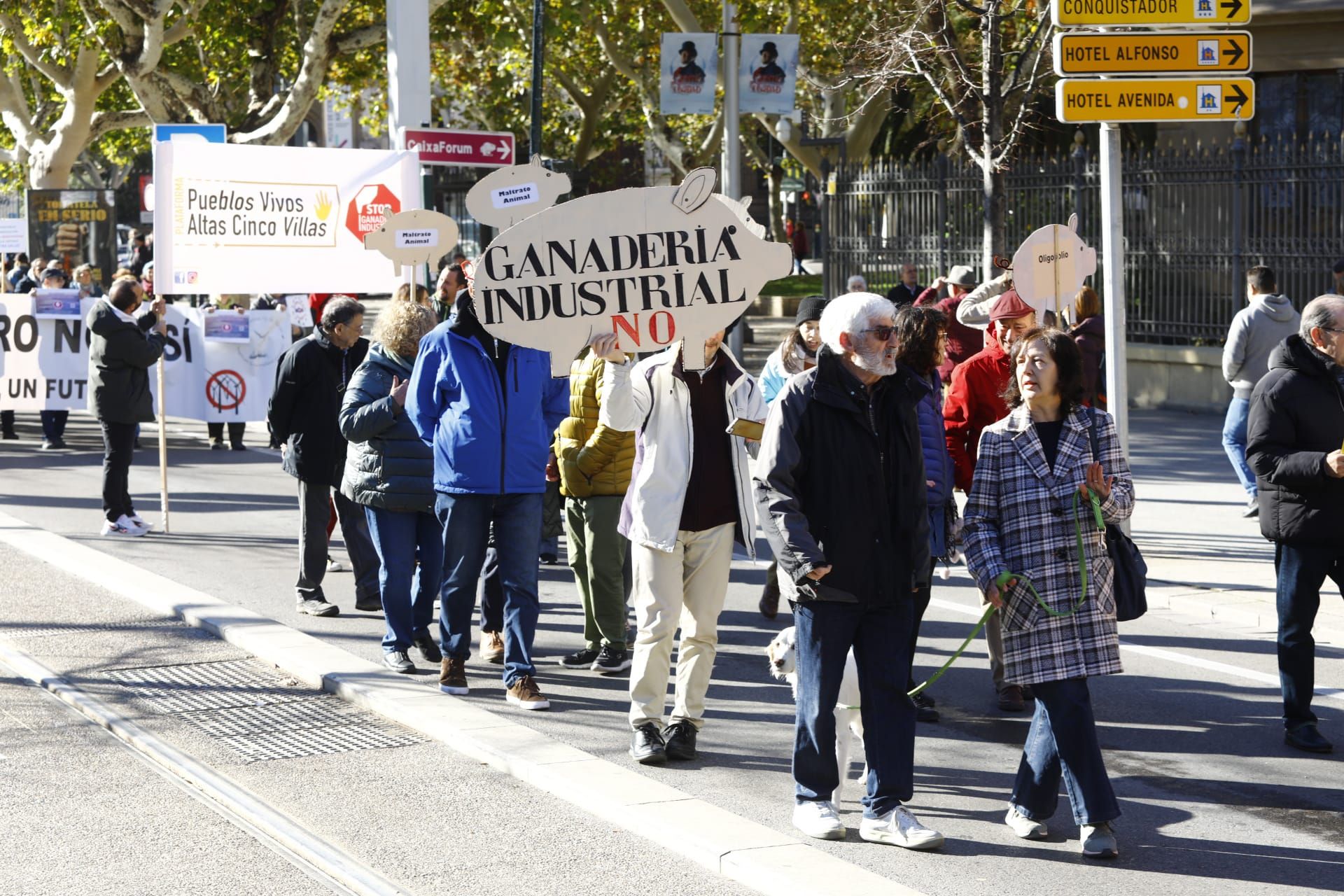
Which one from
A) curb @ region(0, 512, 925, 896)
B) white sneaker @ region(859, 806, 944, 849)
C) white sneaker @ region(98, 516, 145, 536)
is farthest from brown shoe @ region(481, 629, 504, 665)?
white sneaker @ region(98, 516, 145, 536)

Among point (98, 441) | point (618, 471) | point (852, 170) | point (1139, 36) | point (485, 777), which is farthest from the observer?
point (852, 170)

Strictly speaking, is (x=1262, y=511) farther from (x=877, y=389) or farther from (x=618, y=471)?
(x=618, y=471)

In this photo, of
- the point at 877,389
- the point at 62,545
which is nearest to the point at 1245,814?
the point at 877,389

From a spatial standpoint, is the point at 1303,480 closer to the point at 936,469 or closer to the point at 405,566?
the point at 936,469

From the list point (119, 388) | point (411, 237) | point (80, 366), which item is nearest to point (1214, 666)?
point (411, 237)

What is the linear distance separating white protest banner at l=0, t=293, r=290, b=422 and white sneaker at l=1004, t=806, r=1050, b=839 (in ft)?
38.6

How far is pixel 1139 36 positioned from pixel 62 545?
24.8 feet

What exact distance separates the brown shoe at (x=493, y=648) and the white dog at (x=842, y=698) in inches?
96.4

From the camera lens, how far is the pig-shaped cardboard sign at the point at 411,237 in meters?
→ 10.6

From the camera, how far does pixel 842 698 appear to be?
18.5ft

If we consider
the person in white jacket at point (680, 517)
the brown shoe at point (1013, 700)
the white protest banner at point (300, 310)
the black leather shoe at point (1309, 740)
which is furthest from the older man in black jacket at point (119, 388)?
the black leather shoe at point (1309, 740)

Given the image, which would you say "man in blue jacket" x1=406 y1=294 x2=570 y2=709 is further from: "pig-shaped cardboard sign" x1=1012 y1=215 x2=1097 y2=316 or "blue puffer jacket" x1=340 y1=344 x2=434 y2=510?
"pig-shaped cardboard sign" x1=1012 y1=215 x2=1097 y2=316

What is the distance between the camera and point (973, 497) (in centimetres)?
542

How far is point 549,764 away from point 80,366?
38.2ft
